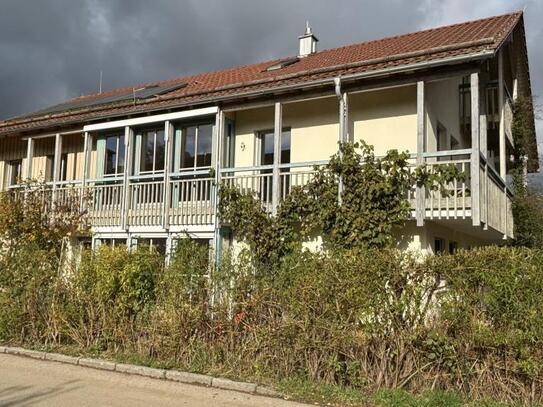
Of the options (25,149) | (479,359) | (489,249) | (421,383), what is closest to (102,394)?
(421,383)

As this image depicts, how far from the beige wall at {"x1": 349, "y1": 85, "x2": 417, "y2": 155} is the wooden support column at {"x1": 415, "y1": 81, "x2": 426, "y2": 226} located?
133 centimetres

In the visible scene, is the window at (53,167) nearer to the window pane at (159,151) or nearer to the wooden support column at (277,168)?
Result: the window pane at (159,151)

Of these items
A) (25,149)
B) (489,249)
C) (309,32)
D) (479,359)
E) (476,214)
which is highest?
(309,32)

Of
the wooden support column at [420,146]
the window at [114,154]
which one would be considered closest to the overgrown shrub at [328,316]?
the wooden support column at [420,146]

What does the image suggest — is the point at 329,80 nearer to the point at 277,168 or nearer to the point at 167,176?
the point at 277,168

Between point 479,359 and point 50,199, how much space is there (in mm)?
12761

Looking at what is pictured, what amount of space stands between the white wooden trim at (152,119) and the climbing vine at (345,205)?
249 cm

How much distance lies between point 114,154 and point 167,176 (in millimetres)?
3714

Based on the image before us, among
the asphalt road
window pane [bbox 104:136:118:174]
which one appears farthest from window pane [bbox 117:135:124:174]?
the asphalt road

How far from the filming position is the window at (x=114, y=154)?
16438 mm

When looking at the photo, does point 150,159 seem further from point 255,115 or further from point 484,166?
point 484,166

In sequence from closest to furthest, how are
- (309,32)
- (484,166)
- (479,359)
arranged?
(479,359) < (484,166) < (309,32)

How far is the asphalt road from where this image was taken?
6.84 meters

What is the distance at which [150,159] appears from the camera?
51.7ft
